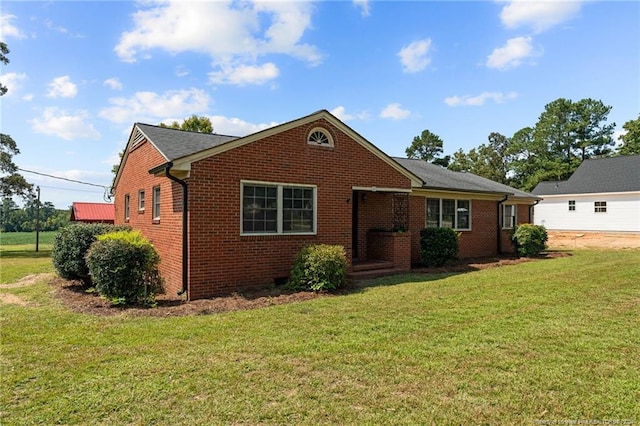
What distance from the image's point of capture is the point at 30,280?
11.3 metres

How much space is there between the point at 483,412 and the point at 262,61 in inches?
464

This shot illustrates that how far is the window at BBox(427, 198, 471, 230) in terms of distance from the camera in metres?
14.0

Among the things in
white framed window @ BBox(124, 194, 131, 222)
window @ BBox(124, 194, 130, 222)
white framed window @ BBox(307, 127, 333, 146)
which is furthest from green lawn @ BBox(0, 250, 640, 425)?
window @ BBox(124, 194, 130, 222)

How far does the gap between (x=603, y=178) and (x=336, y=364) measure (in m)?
32.7

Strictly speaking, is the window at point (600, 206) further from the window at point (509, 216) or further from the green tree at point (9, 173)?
the green tree at point (9, 173)

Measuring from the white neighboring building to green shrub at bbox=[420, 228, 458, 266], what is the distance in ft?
70.2

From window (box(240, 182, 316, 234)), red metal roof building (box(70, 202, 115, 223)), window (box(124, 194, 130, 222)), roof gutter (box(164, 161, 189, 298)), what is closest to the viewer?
roof gutter (box(164, 161, 189, 298))

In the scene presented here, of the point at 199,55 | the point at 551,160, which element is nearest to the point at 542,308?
the point at 199,55

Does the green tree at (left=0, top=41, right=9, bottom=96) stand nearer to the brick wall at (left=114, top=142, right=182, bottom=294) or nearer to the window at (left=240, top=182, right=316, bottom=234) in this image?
the brick wall at (left=114, top=142, right=182, bottom=294)

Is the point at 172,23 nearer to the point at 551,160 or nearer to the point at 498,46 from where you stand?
the point at 498,46

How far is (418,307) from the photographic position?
22.5ft

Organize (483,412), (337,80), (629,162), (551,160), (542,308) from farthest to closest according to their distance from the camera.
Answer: (551,160), (629,162), (337,80), (542,308), (483,412)

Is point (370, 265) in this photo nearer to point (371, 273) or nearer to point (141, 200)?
point (371, 273)

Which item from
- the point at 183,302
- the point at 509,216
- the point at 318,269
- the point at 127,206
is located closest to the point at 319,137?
the point at 318,269
